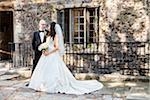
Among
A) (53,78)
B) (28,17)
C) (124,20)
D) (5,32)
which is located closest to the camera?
(53,78)

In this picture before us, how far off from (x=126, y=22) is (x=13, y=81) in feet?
15.0

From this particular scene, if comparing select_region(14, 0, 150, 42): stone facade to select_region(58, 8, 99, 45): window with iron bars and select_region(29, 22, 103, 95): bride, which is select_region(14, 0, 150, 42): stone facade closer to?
select_region(58, 8, 99, 45): window with iron bars

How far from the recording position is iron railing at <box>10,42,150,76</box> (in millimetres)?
11469

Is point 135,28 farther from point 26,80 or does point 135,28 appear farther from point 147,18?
point 26,80

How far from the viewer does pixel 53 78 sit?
8648 mm

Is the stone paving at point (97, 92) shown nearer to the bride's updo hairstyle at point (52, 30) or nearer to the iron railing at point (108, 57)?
the bride's updo hairstyle at point (52, 30)

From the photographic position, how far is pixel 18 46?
13344 millimetres

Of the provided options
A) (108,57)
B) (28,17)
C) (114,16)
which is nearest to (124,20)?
(114,16)

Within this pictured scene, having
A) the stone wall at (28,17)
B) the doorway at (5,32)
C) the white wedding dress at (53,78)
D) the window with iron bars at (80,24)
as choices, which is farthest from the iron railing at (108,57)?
the doorway at (5,32)

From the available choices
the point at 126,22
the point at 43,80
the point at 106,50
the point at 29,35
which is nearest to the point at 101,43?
the point at 106,50

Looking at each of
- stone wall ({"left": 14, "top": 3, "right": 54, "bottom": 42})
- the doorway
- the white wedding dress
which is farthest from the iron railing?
the doorway

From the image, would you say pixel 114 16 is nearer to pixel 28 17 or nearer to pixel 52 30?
pixel 28 17

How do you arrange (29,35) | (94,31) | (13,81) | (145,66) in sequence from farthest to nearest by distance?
(29,35) → (94,31) → (145,66) → (13,81)

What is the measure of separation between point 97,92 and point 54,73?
4.10 feet
